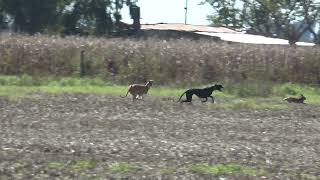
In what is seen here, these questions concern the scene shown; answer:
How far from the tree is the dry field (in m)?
44.7

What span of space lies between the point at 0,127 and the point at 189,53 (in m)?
19.6

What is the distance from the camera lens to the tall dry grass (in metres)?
32.8

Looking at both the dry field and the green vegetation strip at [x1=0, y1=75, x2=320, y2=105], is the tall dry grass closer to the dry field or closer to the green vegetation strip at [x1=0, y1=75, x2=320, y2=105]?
the green vegetation strip at [x1=0, y1=75, x2=320, y2=105]

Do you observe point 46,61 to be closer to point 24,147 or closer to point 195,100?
point 195,100

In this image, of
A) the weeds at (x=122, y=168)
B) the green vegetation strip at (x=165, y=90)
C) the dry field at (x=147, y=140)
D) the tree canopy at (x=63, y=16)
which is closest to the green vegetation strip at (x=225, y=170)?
the dry field at (x=147, y=140)

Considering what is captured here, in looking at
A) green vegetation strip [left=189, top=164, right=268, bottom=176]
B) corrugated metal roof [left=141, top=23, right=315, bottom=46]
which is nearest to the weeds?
green vegetation strip [left=189, top=164, right=268, bottom=176]

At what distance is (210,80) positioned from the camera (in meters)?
32.7

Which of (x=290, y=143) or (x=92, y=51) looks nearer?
(x=290, y=143)

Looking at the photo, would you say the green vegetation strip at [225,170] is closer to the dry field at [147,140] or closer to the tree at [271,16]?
the dry field at [147,140]

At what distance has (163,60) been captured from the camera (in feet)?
109

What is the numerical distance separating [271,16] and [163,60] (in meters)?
34.9

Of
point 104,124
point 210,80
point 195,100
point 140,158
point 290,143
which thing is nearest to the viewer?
point 140,158

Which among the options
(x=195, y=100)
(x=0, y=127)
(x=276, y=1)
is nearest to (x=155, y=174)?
(x=0, y=127)

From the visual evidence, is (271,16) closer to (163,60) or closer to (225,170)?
(163,60)
